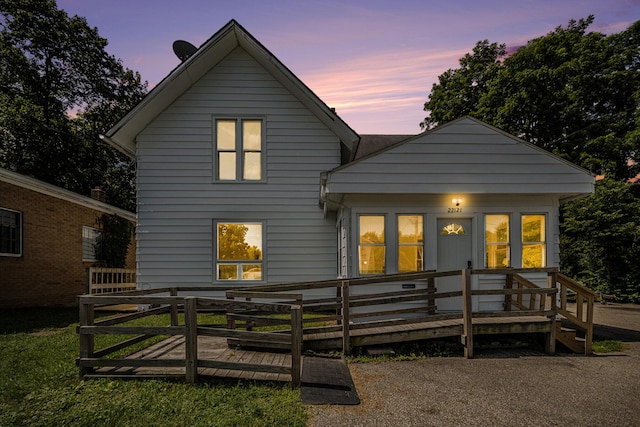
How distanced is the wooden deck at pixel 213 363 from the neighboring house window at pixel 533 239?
19.7 ft

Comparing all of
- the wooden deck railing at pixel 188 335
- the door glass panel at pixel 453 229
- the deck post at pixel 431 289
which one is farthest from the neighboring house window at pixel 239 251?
the wooden deck railing at pixel 188 335

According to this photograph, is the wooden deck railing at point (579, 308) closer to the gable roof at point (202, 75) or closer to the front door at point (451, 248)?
the front door at point (451, 248)

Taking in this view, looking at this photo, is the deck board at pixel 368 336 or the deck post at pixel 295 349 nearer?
the deck post at pixel 295 349

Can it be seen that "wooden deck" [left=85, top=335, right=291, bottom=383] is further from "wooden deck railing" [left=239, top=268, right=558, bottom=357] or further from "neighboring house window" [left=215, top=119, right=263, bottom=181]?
"neighboring house window" [left=215, top=119, right=263, bottom=181]

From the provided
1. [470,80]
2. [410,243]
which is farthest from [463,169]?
[470,80]

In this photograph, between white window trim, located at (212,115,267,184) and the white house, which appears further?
white window trim, located at (212,115,267,184)

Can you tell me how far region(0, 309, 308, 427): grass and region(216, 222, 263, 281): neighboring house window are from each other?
5.77 m

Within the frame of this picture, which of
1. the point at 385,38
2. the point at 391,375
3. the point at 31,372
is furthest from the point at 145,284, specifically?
the point at 385,38

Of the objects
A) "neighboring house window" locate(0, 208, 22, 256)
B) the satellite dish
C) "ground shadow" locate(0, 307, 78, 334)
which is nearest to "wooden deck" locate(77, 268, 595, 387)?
"ground shadow" locate(0, 307, 78, 334)

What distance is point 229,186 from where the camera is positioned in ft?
38.9

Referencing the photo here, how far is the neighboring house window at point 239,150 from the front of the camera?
11945 mm

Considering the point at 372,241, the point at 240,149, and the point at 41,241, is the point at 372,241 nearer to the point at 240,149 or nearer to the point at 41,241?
the point at 240,149

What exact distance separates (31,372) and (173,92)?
27.4 feet

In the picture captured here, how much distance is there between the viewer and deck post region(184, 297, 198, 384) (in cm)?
520
